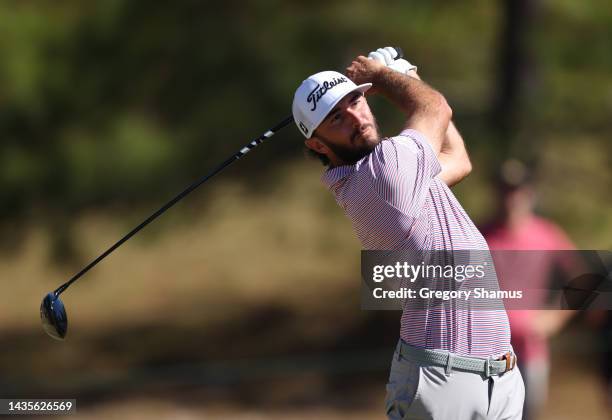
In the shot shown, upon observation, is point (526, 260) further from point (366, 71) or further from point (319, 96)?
point (319, 96)

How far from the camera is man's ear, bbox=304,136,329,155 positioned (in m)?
3.65

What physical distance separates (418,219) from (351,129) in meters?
0.39

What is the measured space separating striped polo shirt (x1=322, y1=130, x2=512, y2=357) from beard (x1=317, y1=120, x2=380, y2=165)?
68 mm

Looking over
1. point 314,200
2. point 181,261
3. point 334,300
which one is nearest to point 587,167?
point 314,200


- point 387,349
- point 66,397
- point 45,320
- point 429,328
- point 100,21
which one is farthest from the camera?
point 387,349

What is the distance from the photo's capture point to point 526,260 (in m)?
5.73

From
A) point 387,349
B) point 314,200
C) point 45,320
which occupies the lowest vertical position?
point 45,320

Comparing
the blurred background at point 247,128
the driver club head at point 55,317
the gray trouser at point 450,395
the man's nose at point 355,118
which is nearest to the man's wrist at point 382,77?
the man's nose at point 355,118

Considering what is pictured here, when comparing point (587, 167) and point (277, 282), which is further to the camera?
point (277, 282)

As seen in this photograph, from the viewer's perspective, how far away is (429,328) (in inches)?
137

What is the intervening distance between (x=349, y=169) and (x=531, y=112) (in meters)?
5.95

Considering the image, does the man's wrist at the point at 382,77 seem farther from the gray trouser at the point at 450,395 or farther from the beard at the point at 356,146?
→ the gray trouser at the point at 450,395

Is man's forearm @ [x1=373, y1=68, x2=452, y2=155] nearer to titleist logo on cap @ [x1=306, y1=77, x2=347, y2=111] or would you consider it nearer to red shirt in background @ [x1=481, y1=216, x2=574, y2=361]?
titleist logo on cap @ [x1=306, y1=77, x2=347, y2=111]

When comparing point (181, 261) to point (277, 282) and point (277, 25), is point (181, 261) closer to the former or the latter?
point (277, 282)
